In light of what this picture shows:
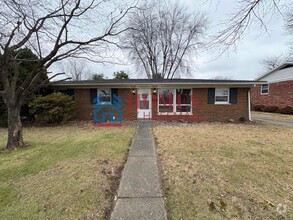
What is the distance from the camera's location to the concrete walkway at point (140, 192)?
7.66 feet

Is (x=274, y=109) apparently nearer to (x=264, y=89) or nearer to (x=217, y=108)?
(x=264, y=89)

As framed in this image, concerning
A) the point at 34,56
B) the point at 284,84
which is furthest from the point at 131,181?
the point at 284,84

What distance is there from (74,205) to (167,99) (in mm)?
9425

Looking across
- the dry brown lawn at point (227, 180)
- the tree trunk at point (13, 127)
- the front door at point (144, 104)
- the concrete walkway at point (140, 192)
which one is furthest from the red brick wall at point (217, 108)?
the tree trunk at point (13, 127)

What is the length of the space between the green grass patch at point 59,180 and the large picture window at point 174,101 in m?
6.32

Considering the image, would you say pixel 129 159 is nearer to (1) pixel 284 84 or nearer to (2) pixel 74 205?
(2) pixel 74 205

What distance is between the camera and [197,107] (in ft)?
36.8

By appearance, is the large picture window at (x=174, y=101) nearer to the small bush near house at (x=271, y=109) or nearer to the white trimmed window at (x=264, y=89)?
the small bush near house at (x=271, y=109)

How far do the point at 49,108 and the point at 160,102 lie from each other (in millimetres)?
6373

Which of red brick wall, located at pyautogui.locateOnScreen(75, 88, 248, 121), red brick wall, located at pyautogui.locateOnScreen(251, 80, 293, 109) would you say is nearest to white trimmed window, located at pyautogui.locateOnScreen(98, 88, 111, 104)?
red brick wall, located at pyautogui.locateOnScreen(75, 88, 248, 121)

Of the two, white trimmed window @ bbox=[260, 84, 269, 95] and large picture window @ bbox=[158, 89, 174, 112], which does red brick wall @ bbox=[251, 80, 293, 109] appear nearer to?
white trimmed window @ bbox=[260, 84, 269, 95]

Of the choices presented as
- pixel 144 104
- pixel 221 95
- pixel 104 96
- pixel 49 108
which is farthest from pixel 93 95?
pixel 221 95

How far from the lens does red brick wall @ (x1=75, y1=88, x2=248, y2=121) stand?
1109cm

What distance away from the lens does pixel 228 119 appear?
1110cm
